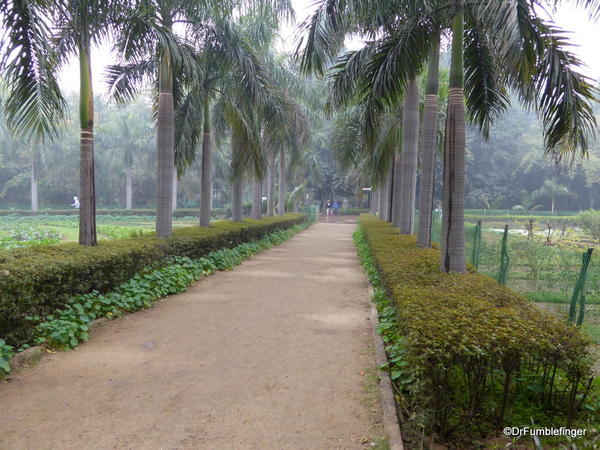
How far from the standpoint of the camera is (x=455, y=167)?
20.1 feet

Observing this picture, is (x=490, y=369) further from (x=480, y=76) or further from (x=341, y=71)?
(x=341, y=71)

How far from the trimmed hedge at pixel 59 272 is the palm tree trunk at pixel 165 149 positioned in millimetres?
707

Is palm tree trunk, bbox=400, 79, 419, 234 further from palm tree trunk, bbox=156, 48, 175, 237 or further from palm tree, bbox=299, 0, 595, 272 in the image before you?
palm tree trunk, bbox=156, 48, 175, 237

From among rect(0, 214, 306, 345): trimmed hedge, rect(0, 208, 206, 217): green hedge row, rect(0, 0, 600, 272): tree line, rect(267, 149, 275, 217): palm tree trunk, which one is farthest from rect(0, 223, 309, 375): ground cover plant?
rect(0, 208, 206, 217): green hedge row

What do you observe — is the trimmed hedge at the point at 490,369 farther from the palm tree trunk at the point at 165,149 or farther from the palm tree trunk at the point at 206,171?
the palm tree trunk at the point at 206,171

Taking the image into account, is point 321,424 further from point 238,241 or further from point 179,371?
point 238,241

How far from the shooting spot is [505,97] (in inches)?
289

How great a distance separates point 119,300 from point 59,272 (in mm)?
1315

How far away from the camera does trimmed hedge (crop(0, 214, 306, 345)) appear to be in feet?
14.6

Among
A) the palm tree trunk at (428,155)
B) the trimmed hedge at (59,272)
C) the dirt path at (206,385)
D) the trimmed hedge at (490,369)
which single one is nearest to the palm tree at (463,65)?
the palm tree trunk at (428,155)

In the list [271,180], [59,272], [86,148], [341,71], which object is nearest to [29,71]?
[86,148]

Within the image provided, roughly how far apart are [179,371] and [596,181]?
59.0 m

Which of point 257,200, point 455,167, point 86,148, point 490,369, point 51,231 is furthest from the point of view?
point 51,231

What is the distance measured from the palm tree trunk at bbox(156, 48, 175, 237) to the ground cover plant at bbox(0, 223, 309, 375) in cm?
110
